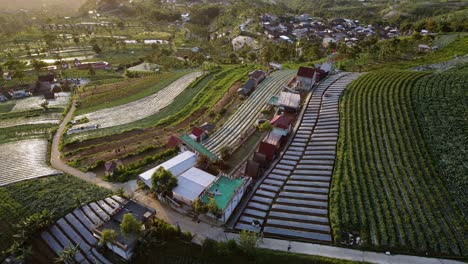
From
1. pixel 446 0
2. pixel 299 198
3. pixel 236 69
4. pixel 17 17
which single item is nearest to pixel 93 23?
pixel 17 17

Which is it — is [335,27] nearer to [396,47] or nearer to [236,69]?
[396,47]

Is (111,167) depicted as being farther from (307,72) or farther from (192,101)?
(307,72)

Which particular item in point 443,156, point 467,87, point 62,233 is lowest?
point 62,233

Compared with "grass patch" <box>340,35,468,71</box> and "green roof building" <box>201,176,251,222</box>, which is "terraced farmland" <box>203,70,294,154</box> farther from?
"grass patch" <box>340,35,468,71</box>

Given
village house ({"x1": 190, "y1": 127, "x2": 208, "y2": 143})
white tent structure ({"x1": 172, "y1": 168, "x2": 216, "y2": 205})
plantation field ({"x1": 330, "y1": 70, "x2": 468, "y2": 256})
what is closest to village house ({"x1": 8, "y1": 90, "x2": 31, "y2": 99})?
village house ({"x1": 190, "y1": 127, "x2": 208, "y2": 143})

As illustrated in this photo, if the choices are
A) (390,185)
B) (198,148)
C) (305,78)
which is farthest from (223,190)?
(305,78)
